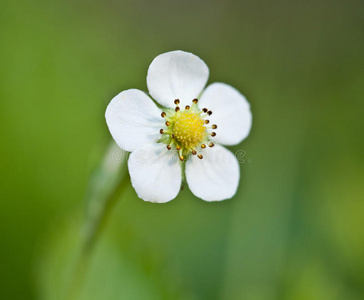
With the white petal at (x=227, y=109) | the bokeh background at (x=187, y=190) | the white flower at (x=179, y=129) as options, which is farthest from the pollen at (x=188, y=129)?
the bokeh background at (x=187, y=190)

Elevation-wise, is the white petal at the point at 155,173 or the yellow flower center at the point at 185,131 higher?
the yellow flower center at the point at 185,131

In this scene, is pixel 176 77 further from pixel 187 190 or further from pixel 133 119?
pixel 187 190

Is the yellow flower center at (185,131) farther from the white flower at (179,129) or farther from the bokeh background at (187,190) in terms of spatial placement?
the bokeh background at (187,190)

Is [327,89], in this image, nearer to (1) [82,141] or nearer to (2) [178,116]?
(1) [82,141]

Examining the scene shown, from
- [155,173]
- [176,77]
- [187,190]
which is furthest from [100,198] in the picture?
[187,190]

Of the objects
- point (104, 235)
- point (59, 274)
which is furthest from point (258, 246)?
point (59, 274)

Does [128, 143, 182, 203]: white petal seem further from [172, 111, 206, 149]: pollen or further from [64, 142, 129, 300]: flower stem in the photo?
[64, 142, 129, 300]: flower stem

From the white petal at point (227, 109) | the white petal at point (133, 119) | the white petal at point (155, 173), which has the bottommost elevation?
the white petal at point (155, 173)
